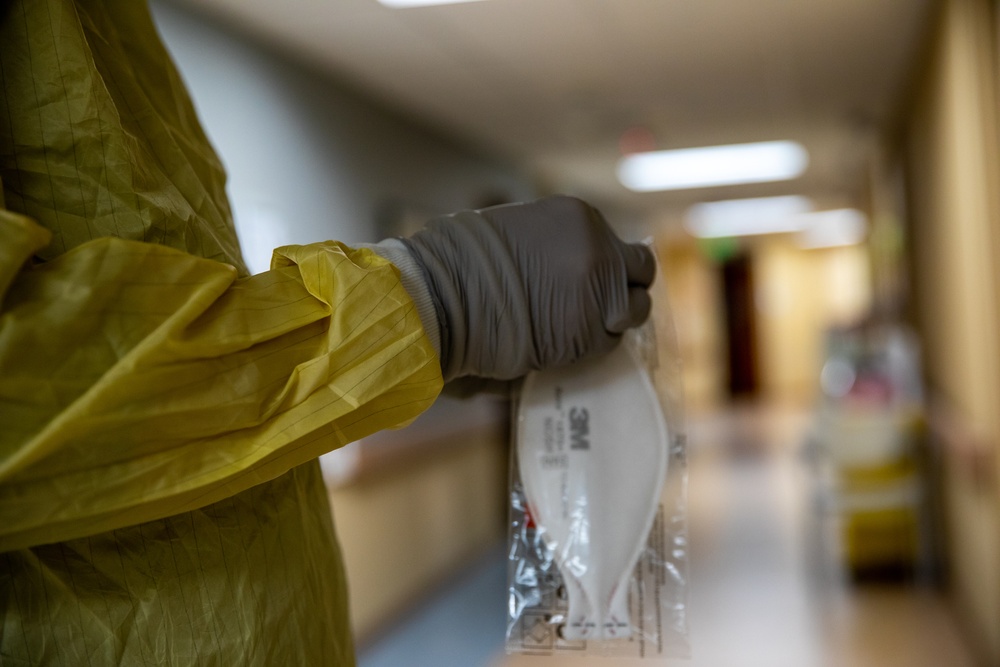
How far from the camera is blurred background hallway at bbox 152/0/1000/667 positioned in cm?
339

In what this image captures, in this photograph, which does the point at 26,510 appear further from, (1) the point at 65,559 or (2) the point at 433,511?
(2) the point at 433,511

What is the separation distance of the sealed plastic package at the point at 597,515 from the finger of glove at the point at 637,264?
9 centimetres

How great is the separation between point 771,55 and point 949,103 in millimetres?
883

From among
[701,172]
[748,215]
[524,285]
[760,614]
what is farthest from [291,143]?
[748,215]

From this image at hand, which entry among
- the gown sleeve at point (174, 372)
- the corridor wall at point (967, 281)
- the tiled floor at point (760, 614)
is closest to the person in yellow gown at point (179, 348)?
the gown sleeve at point (174, 372)

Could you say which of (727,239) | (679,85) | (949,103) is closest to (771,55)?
(679,85)

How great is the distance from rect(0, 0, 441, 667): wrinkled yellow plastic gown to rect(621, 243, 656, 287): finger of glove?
25 centimetres

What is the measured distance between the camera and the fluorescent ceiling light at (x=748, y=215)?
30.7ft

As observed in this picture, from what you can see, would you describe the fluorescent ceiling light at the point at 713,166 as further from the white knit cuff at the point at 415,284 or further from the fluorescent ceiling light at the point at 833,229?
the white knit cuff at the point at 415,284

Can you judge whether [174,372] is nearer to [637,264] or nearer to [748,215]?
[637,264]

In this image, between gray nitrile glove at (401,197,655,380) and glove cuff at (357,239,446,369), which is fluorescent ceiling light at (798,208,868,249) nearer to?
gray nitrile glove at (401,197,655,380)

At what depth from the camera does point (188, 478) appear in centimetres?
64

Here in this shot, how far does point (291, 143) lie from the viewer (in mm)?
3891

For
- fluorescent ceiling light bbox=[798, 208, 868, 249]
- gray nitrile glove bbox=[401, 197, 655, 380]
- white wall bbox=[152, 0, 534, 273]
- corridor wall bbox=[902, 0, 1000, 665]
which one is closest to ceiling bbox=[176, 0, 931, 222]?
white wall bbox=[152, 0, 534, 273]
